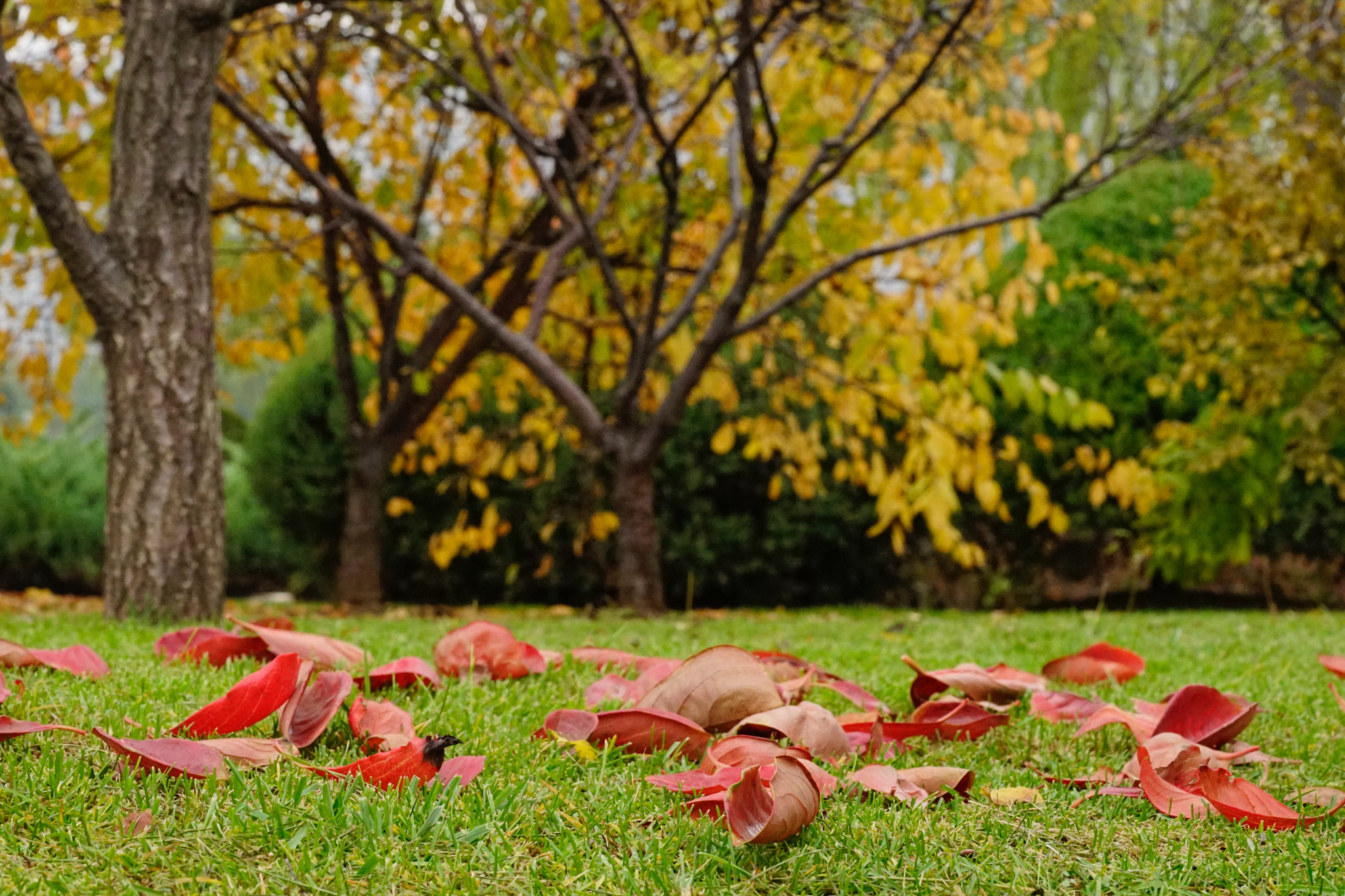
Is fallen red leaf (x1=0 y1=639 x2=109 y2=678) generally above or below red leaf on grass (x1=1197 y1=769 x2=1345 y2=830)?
above

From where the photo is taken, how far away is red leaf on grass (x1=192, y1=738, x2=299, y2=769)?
1170 millimetres

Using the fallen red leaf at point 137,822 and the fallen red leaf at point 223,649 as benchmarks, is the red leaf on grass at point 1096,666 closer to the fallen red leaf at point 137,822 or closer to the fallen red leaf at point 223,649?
the fallen red leaf at point 223,649

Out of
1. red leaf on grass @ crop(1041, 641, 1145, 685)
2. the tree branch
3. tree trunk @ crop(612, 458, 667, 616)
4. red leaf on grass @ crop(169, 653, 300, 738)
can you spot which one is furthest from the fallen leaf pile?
tree trunk @ crop(612, 458, 667, 616)

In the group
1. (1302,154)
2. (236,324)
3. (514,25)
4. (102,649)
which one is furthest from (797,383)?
(236,324)

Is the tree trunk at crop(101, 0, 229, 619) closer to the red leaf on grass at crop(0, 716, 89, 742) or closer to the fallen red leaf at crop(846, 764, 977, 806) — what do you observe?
the red leaf on grass at crop(0, 716, 89, 742)

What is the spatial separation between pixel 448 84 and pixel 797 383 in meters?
2.51

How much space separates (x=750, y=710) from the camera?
1.46 meters

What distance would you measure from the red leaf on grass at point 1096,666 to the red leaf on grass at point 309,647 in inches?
58.5

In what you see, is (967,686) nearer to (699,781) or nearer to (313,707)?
(699,781)

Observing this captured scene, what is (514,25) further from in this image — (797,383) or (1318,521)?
(1318,521)

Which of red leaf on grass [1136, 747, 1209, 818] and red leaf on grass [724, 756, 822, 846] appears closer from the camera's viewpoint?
red leaf on grass [724, 756, 822, 846]

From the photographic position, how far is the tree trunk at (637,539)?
15.4 ft

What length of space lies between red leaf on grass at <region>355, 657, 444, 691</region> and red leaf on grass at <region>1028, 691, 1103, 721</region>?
1.03m

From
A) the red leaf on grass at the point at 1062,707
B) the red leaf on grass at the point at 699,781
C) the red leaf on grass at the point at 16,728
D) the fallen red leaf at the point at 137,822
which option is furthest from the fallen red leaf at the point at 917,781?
the red leaf on grass at the point at 16,728
